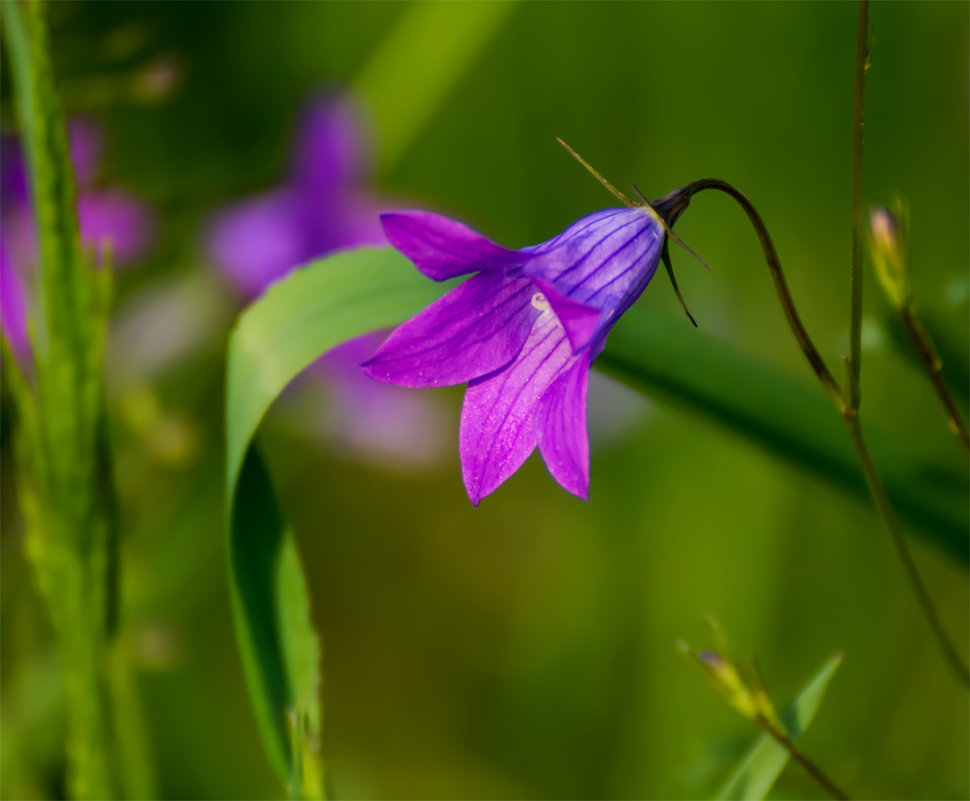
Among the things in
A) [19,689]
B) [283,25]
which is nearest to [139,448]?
[19,689]

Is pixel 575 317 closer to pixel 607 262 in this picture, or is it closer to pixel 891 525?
pixel 607 262

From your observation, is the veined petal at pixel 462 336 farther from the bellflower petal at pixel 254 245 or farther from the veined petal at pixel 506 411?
the bellflower petal at pixel 254 245

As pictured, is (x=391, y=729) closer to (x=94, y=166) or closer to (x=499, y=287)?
(x=94, y=166)

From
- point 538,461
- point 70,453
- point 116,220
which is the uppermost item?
point 116,220

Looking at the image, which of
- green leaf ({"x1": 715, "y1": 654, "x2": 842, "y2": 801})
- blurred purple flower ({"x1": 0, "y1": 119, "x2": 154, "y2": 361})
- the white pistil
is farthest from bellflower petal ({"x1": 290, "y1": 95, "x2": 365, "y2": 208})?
green leaf ({"x1": 715, "y1": 654, "x2": 842, "y2": 801})

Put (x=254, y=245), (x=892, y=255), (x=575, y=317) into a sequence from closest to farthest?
(x=575, y=317)
(x=892, y=255)
(x=254, y=245)

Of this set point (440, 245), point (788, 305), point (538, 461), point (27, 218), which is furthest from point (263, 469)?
point (538, 461)
